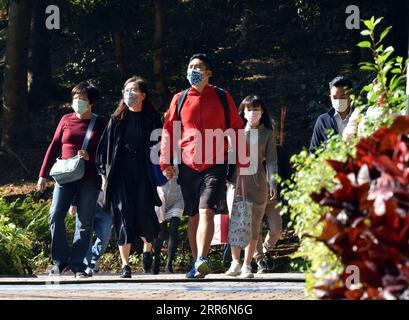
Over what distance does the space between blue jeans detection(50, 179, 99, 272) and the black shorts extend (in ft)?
3.15

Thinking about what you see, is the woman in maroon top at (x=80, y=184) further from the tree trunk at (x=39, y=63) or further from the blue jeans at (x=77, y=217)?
the tree trunk at (x=39, y=63)

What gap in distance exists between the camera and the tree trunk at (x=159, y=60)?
75.0 feet

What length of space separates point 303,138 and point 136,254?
6.78 metres

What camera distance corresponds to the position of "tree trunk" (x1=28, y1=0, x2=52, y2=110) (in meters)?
24.8

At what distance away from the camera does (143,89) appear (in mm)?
13492

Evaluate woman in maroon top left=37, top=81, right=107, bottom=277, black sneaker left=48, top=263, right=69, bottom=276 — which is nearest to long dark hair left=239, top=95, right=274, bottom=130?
woman in maroon top left=37, top=81, right=107, bottom=277

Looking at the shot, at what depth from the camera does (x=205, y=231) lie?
13133mm

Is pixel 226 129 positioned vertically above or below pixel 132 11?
below

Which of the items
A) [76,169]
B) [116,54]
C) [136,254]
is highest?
[116,54]

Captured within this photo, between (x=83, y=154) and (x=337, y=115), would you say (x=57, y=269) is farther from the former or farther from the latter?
(x=337, y=115)

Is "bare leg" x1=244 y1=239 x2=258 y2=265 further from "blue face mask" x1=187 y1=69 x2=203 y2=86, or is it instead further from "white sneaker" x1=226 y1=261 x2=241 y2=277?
"blue face mask" x1=187 y1=69 x2=203 y2=86
